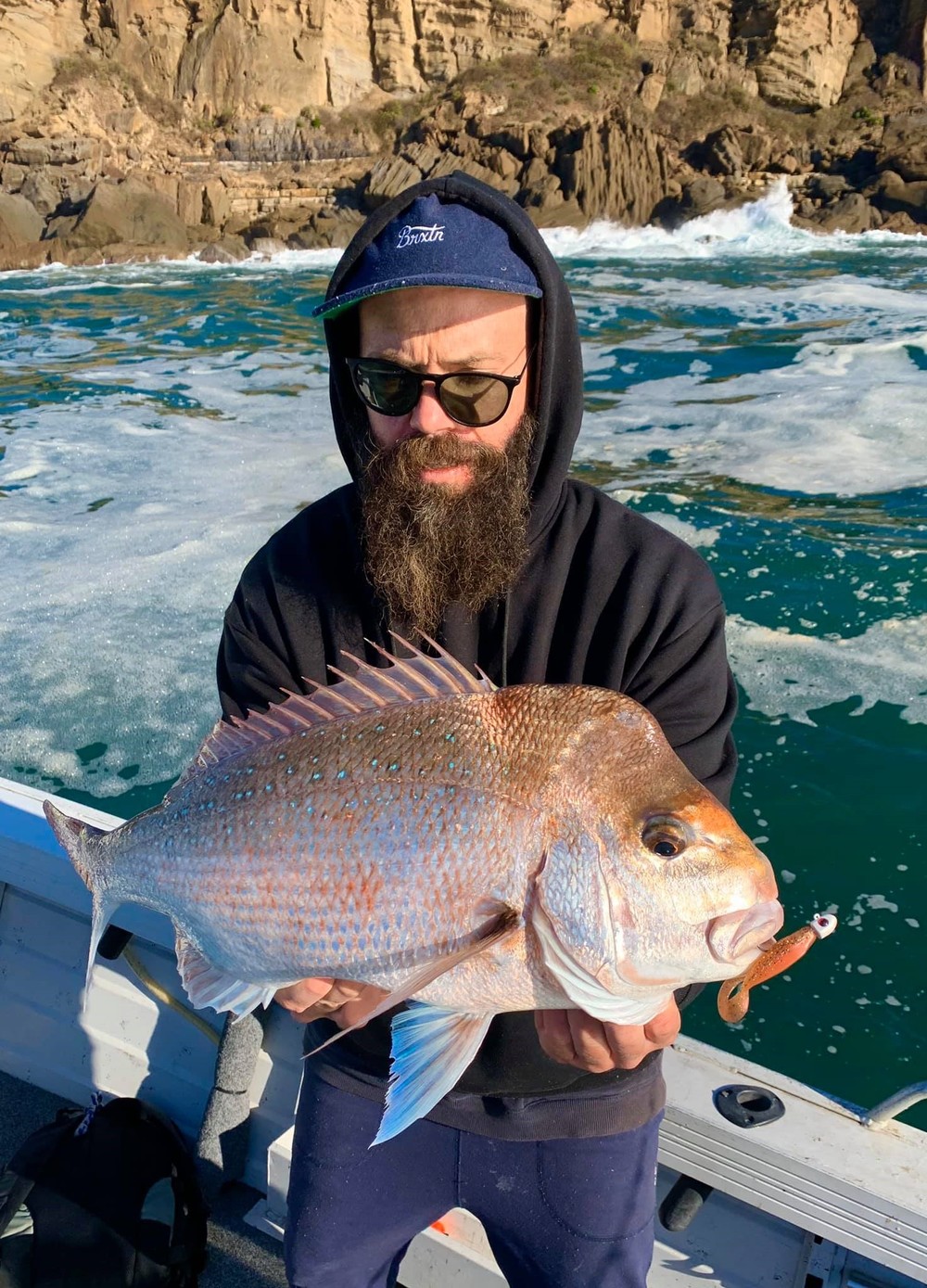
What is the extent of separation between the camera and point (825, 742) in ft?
16.4

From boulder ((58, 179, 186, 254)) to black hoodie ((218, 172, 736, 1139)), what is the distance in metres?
32.8

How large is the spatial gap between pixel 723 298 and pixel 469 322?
1912 centimetres

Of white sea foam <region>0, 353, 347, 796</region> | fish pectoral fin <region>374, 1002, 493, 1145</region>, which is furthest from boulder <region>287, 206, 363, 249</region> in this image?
fish pectoral fin <region>374, 1002, 493, 1145</region>

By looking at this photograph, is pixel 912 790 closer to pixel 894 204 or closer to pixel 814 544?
pixel 814 544

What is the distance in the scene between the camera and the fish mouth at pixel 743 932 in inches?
54.9

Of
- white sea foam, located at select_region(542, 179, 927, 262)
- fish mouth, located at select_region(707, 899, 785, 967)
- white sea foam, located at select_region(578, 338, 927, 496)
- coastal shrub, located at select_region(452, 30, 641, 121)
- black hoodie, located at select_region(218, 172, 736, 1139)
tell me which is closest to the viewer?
fish mouth, located at select_region(707, 899, 785, 967)

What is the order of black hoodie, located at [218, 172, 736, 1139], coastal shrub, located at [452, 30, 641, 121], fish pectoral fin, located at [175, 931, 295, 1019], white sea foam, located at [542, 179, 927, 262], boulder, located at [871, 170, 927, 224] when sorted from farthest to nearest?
1. coastal shrub, located at [452, 30, 641, 121]
2. boulder, located at [871, 170, 927, 224]
3. white sea foam, located at [542, 179, 927, 262]
4. black hoodie, located at [218, 172, 736, 1139]
5. fish pectoral fin, located at [175, 931, 295, 1019]

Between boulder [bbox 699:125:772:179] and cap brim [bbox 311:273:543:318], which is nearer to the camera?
cap brim [bbox 311:273:543:318]

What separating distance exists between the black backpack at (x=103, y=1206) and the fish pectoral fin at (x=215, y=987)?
3.81 ft

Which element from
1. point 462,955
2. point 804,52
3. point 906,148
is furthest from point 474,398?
point 804,52

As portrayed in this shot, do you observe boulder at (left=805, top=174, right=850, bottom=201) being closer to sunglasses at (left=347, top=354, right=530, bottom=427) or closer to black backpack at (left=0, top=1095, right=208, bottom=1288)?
sunglasses at (left=347, top=354, right=530, bottom=427)

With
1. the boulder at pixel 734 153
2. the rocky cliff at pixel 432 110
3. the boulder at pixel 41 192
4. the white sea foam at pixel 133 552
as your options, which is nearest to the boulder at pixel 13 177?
the rocky cliff at pixel 432 110

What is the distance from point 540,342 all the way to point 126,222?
3456 cm

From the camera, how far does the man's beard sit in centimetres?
220
